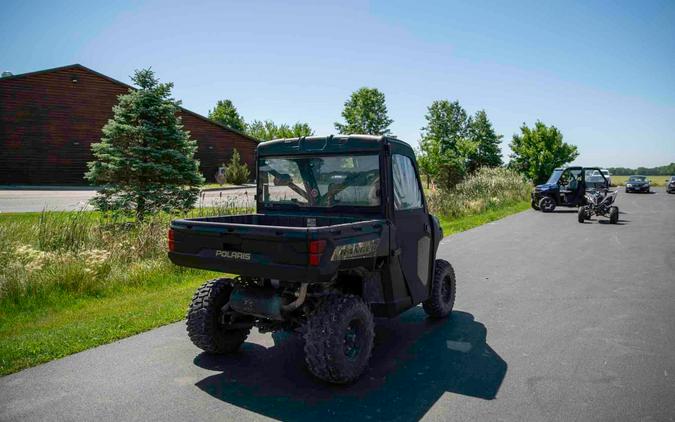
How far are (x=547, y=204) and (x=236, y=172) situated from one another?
24443 millimetres

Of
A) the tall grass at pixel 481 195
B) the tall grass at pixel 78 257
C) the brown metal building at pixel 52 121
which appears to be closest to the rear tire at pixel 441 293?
the tall grass at pixel 78 257

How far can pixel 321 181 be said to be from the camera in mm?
5117

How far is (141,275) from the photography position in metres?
8.05

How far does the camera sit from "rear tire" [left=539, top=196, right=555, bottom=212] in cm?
2294

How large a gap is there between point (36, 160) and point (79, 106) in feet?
16.7

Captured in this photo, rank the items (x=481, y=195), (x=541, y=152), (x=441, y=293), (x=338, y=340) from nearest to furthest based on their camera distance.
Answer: (x=338, y=340) → (x=441, y=293) → (x=481, y=195) → (x=541, y=152)

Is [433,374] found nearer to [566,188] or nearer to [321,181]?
[321,181]

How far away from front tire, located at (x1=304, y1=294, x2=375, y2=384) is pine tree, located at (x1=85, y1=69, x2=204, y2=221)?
9788 mm

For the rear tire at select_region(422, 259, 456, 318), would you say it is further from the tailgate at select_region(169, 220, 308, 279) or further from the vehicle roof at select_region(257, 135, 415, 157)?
Result: the tailgate at select_region(169, 220, 308, 279)

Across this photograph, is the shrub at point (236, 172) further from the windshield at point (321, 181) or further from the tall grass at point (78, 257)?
the windshield at point (321, 181)

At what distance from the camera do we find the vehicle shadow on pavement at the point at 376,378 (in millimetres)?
3691

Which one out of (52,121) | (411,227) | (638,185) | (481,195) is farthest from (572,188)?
(52,121)

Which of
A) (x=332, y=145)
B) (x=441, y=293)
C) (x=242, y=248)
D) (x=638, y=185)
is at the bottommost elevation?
(x=441, y=293)

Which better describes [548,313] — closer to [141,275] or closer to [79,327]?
[79,327]
